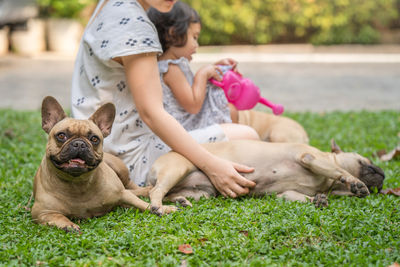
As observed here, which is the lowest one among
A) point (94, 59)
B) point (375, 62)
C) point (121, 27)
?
point (375, 62)

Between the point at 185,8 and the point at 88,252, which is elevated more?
the point at 185,8

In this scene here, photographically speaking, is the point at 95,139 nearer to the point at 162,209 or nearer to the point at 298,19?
the point at 162,209

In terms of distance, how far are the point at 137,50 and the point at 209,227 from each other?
122 centimetres

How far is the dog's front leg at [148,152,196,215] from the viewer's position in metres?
3.25

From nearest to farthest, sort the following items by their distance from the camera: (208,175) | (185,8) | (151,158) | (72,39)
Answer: (208,175) < (151,158) < (185,8) < (72,39)

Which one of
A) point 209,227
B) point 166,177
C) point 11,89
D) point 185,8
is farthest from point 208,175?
point 11,89

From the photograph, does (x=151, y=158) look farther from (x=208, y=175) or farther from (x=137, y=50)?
(x=137, y=50)

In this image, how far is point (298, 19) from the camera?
14.7 meters

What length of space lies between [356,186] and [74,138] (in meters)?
1.88

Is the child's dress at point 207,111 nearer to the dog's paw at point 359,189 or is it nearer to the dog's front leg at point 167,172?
the dog's front leg at point 167,172

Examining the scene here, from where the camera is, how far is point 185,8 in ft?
12.9

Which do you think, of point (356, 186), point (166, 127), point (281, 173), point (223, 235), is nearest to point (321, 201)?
point (356, 186)

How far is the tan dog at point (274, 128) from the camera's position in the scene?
4.72m

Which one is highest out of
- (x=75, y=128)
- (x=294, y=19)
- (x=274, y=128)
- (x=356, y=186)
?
(x=75, y=128)
